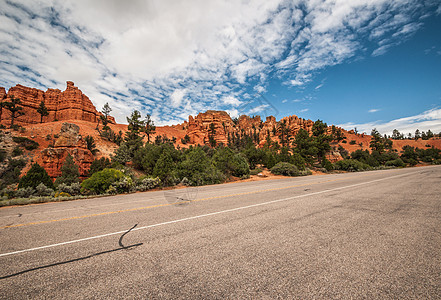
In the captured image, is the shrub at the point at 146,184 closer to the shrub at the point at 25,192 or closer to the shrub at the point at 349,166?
the shrub at the point at 25,192

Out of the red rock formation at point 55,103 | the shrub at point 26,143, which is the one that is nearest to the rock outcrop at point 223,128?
the red rock formation at point 55,103

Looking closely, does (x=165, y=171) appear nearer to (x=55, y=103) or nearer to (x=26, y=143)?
(x=26, y=143)

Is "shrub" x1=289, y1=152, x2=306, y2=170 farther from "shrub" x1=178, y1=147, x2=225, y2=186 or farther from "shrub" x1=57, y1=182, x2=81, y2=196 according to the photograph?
"shrub" x1=57, y1=182, x2=81, y2=196

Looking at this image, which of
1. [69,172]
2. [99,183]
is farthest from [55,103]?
[99,183]

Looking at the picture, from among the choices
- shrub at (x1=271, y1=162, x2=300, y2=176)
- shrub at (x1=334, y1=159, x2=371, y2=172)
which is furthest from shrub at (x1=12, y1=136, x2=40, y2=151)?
shrub at (x1=334, y1=159, x2=371, y2=172)

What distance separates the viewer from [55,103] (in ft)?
226

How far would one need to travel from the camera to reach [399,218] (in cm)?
496

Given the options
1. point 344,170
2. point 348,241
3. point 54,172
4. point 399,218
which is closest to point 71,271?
point 348,241

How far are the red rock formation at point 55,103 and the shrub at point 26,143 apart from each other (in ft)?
135

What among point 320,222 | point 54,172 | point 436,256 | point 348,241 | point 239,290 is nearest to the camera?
point 239,290

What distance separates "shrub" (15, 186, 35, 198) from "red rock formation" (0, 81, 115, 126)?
225ft

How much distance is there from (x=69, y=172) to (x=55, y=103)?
7006 centimetres

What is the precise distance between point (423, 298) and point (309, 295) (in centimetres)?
126

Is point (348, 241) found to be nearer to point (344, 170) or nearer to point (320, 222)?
point (320, 222)
